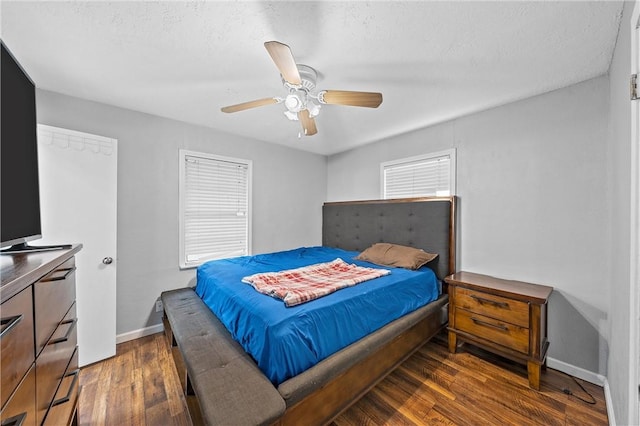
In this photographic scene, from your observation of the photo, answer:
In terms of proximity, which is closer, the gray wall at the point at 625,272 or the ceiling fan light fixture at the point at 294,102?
the gray wall at the point at 625,272

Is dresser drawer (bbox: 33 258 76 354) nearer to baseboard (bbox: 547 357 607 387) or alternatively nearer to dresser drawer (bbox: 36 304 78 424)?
dresser drawer (bbox: 36 304 78 424)

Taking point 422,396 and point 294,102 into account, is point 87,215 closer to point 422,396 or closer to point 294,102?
point 294,102

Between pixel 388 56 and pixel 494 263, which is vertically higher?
pixel 388 56

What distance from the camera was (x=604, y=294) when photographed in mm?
1921

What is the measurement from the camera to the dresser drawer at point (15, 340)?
0.66 m

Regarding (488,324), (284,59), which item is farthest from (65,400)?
(488,324)

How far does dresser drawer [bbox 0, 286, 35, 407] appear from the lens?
25.9 inches

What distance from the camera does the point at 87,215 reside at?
2240 millimetres

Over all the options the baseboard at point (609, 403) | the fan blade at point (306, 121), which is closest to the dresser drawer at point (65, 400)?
the fan blade at point (306, 121)

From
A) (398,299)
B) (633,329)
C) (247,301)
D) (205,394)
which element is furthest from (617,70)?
(205,394)

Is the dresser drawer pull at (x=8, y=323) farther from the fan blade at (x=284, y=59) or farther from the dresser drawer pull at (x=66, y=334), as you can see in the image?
the fan blade at (x=284, y=59)

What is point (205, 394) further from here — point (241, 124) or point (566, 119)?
point (566, 119)

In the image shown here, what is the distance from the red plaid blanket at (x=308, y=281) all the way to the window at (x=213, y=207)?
1.25 metres

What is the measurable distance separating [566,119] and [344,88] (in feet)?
6.41
